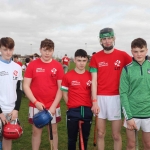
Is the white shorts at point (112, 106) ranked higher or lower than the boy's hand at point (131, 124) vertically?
higher

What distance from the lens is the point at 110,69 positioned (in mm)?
4309

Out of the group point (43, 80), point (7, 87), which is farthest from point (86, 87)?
point (7, 87)

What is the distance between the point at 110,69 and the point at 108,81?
20 centimetres

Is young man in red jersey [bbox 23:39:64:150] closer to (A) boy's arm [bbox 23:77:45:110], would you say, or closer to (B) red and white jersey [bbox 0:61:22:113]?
(A) boy's arm [bbox 23:77:45:110]

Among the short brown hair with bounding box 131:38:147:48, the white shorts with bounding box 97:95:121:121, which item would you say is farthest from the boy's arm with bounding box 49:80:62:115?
the short brown hair with bounding box 131:38:147:48

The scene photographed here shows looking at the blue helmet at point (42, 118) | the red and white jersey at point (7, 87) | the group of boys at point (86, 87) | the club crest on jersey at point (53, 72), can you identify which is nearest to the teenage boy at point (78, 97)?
the group of boys at point (86, 87)

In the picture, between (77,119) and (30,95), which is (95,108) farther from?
(30,95)

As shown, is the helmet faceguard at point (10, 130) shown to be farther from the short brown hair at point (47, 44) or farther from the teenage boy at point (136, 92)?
the teenage boy at point (136, 92)

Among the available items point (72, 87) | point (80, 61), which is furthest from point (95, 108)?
point (80, 61)

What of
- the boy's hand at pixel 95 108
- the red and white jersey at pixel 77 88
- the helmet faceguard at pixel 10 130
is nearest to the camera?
the helmet faceguard at pixel 10 130

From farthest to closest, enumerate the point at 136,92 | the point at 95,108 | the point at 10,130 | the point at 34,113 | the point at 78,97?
the point at 34,113 → the point at 78,97 → the point at 95,108 → the point at 136,92 → the point at 10,130

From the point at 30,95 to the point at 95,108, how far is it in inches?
43.1

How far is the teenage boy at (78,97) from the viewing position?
4.26 m

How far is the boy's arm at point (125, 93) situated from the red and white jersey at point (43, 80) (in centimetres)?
113
